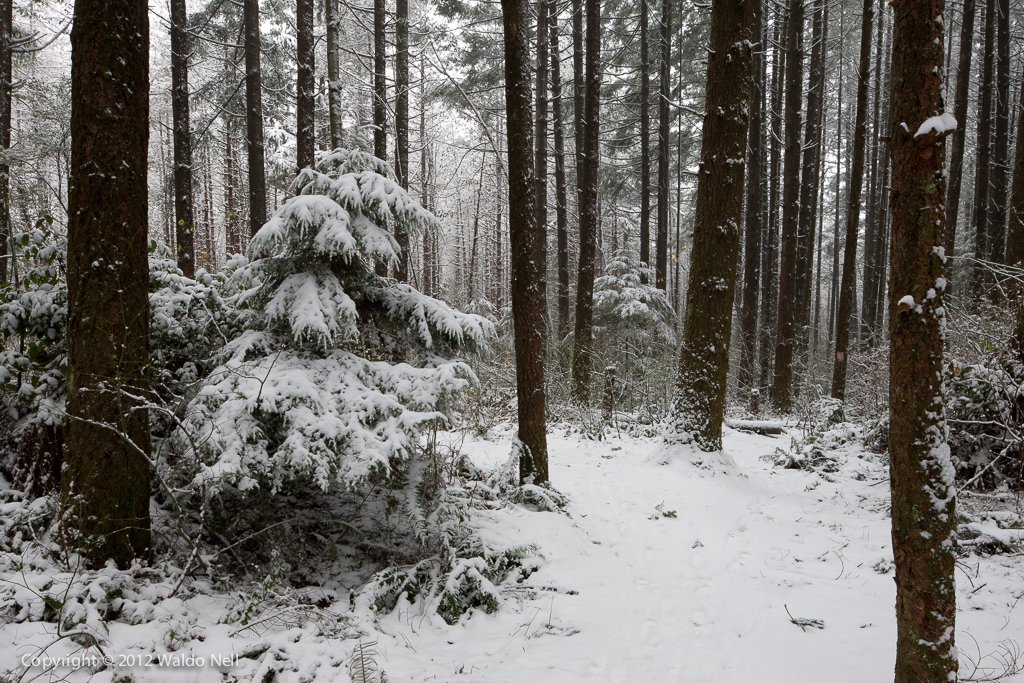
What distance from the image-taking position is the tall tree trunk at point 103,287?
3.33m

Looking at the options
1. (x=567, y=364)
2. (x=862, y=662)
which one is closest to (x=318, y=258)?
(x=862, y=662)

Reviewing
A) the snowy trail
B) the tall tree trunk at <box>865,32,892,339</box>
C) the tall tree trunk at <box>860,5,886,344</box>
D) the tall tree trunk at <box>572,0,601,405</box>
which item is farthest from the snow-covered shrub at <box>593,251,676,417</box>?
the tall tree trunk at <box>860,5,886,344</box>

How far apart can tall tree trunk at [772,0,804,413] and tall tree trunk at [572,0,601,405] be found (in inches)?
186

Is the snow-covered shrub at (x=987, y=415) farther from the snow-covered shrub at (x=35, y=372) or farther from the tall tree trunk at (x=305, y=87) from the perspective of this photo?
the tall tree trunk at (x=305, y=87)

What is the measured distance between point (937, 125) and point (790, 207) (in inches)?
449

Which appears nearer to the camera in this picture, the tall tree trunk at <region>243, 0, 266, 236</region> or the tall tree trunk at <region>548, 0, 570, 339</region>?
the tall tree trunk at <region>243, 0, 266, 236</region>

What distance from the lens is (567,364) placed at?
12.2 meters

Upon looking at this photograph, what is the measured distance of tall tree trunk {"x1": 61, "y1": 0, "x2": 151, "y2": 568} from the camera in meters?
3.33

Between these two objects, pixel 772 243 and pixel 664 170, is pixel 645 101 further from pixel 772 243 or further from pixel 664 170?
pixel 772 243

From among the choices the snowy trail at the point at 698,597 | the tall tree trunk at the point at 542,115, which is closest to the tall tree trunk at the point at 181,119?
the tall tree trunk at the point at 542,115

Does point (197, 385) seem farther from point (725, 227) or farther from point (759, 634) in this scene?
point (725, 227)

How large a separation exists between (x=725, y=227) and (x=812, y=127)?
1000cm

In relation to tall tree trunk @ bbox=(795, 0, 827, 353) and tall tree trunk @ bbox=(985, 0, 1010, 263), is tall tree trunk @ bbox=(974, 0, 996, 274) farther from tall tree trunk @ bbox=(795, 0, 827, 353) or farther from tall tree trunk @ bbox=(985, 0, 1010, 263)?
tall tree trunk @ bbox=(795, 0, 827, 353)

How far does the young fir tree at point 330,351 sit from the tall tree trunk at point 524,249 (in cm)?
69
